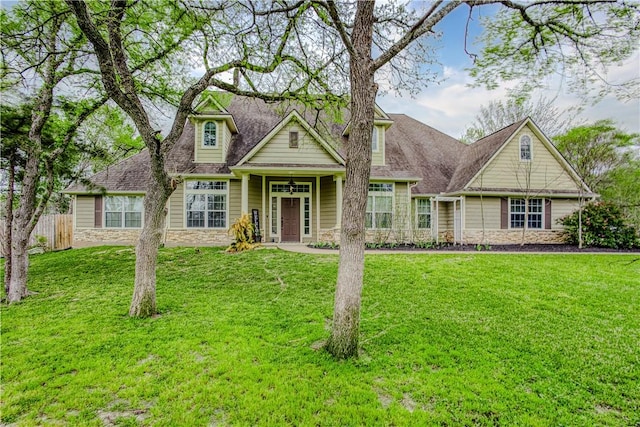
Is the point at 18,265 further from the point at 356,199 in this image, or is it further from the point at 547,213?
the point at 547,213

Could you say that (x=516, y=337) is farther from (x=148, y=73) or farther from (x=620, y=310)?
(x=148, y=73)

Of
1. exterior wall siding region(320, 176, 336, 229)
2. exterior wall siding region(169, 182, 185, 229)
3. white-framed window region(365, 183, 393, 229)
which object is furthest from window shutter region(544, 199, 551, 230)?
exterior wall siding region(169, 182, 185, 229)

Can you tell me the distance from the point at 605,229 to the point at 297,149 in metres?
13.3

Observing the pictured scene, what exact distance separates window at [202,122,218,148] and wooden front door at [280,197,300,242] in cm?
387

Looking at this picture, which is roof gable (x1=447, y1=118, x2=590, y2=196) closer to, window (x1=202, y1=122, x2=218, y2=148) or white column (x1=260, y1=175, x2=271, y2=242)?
white column (x1=260, y1=175, x2=271, y2=242)

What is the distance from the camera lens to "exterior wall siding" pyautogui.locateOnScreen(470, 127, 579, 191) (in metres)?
13.8

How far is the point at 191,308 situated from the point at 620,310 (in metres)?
7.50

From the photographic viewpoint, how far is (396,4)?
439 centimetres

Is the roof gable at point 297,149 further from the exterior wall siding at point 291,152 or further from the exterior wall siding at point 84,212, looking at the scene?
the exterior wall siding at point 84,212

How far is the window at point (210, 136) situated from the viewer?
526 inches

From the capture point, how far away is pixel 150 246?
5133 millimetres

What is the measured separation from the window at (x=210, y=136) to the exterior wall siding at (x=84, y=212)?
529cm

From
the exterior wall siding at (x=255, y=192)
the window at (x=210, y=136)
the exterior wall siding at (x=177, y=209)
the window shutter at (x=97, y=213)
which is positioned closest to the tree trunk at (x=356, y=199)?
the exterior wall siding at (x=255, y=192)

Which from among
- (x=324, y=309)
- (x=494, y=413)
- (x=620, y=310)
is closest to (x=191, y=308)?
(x=324, y=309)
